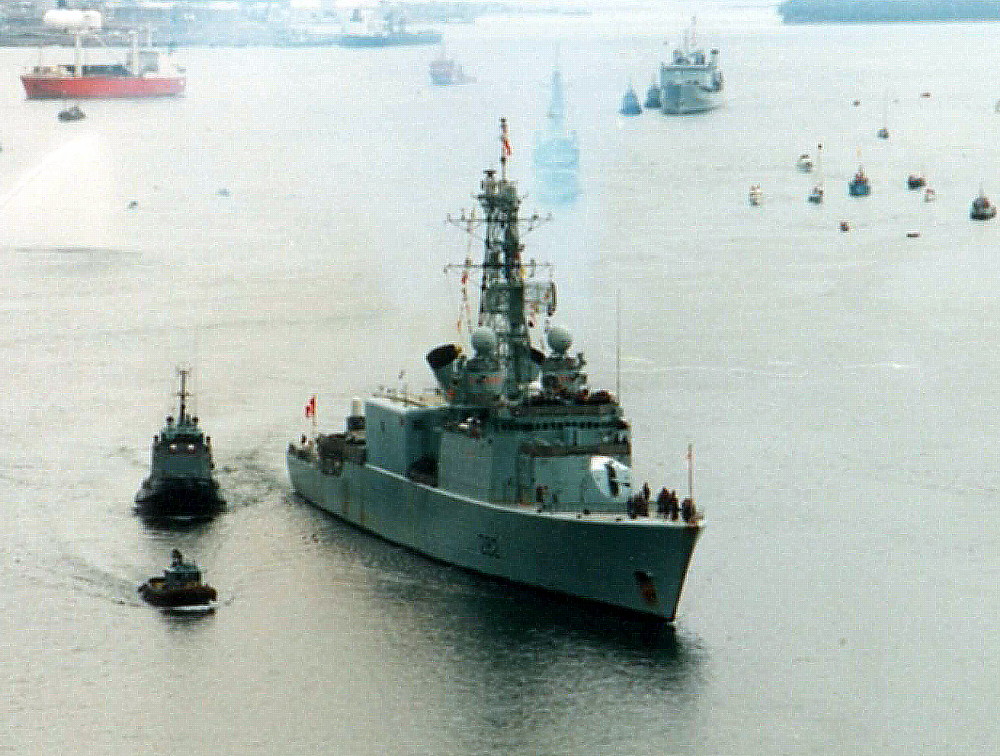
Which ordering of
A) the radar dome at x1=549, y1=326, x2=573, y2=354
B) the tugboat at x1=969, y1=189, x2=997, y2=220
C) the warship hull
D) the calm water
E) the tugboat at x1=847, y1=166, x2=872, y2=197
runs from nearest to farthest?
the calm water, the warship hull, the radar dome at x1=549, y1=326, x2=573, y2=354, the tugboat at x1=969, y1=189, x2=997, y2=220, the tugboat at x1=847, y1=166, x2=872, y2=197

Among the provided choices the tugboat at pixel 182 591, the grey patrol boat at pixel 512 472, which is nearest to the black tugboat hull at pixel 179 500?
the grey patrol boat at pixel 512 472

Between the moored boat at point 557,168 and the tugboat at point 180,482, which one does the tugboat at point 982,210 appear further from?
the tugboat at point 180,482

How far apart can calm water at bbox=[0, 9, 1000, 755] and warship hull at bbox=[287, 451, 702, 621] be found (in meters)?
0.88

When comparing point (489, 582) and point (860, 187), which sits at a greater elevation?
point (860, 187)

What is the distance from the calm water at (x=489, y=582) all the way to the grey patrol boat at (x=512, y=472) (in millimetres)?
1219

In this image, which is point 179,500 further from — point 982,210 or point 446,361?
point 982,210

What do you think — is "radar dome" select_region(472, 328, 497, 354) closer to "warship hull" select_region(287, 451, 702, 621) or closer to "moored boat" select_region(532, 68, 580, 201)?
"warship hull" select_region(287, 451, 702, 621)

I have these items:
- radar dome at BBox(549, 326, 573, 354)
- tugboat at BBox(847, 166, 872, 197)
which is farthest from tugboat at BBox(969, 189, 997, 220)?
radar dome at BBox(549, 326, 573, 354)

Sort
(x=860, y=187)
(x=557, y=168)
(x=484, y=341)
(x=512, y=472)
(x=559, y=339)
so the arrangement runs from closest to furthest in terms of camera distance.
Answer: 1. (x=512, y=472)
2. (x=559, y=339)
3. (x=484, y=341)
4. (x=860, y=187)
5. (x=557, y=168)

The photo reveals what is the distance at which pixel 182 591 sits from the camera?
68.8 m

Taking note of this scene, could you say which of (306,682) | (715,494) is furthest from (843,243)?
(306,682)

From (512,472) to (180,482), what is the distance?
15.0 m

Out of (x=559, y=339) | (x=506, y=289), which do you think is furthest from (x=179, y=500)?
(x=559, y=339)

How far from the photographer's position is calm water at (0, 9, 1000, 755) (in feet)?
198
